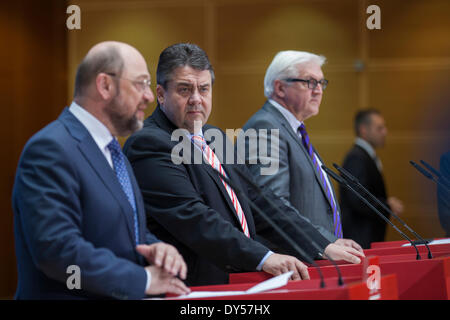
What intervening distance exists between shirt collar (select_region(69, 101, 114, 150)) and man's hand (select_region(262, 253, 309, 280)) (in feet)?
2.23

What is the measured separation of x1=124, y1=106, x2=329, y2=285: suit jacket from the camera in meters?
1.98

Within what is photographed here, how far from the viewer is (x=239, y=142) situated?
283 centimetres

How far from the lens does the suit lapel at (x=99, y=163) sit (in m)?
1.58

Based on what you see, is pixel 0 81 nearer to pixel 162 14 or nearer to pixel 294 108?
pixel 162 14

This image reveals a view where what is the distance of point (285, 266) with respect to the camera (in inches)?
76.5

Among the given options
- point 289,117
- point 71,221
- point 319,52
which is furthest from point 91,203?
point 319,52

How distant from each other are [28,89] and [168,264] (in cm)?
514

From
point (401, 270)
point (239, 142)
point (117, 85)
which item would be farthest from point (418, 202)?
point (117, 85)

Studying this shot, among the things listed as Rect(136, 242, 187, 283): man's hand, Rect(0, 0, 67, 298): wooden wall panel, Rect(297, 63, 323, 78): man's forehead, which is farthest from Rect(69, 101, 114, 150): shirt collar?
Rect(0, 0, 67, 298): wooden wall panel

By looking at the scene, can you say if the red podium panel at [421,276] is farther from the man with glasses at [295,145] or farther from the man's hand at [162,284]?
the man's hand at [162,284]
